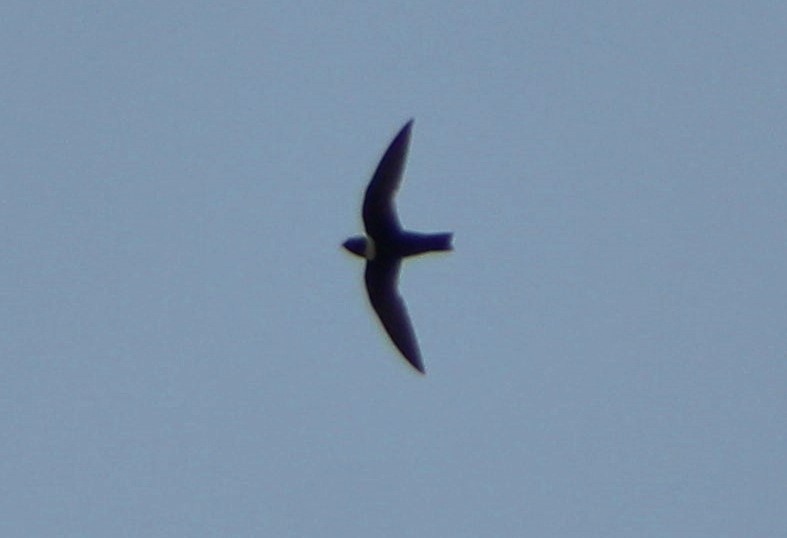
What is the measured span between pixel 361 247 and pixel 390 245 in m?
0.34

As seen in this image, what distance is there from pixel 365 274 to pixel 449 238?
111 centimetres

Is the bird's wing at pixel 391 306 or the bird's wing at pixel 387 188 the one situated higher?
the bird's wing at pixel 387 188

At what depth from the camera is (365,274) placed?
172 ft

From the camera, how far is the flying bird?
5191cm

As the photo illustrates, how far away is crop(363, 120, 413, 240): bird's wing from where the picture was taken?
2044 inches

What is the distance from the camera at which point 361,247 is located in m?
52.3

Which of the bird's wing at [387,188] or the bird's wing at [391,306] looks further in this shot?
the bird's wing at [391,306]

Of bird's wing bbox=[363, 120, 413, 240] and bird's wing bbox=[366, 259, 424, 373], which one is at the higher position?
bird's wing bbox=[363, 120, 413, 240]

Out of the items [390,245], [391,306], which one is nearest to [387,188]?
[390,245]

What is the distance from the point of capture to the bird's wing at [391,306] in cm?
5234

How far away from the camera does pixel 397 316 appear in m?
52.4

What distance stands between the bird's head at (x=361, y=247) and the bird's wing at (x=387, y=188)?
0.32 m

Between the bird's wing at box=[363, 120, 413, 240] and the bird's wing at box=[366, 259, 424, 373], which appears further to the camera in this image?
the bird's wing at box=[366, 259, 424, 373]

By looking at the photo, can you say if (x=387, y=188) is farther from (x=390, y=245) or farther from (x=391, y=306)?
(x=391, y=306)
